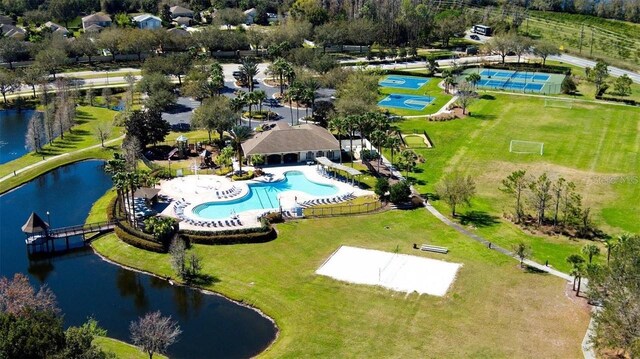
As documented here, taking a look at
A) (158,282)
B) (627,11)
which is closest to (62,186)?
(158,282)

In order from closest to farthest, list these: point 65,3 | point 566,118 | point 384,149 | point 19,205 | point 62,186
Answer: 1. point 19,205
2. point 62,186
3. point 384,149
4. point 566,118
5. point 65,3

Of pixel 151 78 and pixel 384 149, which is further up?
pixel 151 78

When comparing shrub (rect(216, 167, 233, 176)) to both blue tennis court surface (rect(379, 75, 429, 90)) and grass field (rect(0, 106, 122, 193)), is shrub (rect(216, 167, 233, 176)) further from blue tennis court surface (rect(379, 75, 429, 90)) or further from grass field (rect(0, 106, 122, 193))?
blue tennis court surface (rect(379, 75, 429, 90))

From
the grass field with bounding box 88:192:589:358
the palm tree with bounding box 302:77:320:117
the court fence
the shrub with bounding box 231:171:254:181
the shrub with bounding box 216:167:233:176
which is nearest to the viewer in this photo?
the grass field with bounding box 88:192:589:358

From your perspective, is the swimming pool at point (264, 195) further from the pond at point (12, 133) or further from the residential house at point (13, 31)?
the residential house at point (13, 31)

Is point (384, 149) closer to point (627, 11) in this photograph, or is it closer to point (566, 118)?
point (566, 118)

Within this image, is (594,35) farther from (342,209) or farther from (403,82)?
(342,209)

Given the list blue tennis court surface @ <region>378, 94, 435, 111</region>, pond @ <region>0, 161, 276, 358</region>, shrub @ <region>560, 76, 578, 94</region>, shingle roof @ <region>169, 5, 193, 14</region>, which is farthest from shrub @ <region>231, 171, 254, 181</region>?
shingle roof @ <region>169, 5, 193, 14</region>
